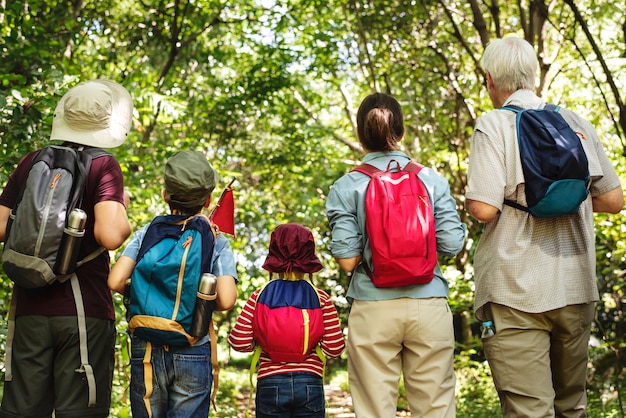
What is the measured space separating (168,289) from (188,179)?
53 cm

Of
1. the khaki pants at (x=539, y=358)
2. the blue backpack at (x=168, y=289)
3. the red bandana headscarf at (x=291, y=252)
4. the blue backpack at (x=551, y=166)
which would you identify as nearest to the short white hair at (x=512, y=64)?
the blue backpack at (x=551, y=166)

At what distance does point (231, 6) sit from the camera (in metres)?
12.2

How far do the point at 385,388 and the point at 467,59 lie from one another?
9058 mm

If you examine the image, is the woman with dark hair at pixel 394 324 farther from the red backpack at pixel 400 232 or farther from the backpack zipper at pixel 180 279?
the backpack zipper at pixel 180 279

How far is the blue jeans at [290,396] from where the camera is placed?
12.8 ft

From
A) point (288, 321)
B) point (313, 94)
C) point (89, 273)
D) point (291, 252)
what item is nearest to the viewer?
point (89, 273)

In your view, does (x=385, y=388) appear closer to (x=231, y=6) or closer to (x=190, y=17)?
(x=190, y=17)

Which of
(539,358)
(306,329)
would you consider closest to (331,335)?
(306,329)

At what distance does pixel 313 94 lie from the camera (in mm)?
14172

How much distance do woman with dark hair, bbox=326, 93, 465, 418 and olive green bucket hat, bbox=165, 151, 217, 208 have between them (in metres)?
0.62

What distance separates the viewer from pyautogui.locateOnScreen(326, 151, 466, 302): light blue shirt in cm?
351

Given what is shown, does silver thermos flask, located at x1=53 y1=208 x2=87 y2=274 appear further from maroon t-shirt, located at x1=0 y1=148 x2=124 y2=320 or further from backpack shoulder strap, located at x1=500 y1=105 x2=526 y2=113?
backpack shoulder strap, located at x1=500 y1=105 x2=526 y2=113

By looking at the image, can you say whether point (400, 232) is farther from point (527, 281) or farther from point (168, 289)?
point (168, 289)

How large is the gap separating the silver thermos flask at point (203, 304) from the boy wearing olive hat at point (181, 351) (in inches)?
4.8
